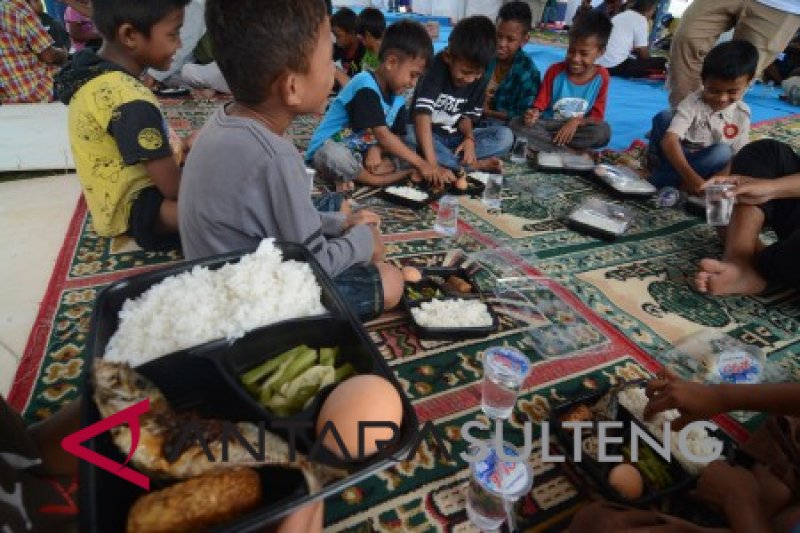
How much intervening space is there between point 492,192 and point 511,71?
59.7 inches

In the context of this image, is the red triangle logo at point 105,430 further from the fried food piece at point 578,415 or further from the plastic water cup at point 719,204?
the plastic water cup at point 719,204

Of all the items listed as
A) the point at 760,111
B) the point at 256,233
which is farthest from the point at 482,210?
the point at 760,111

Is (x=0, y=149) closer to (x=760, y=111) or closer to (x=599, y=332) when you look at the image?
(x=599, y=332)

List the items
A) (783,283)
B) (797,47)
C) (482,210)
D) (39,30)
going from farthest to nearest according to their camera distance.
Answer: (797,47), (39,30), (482,210), (783,283)

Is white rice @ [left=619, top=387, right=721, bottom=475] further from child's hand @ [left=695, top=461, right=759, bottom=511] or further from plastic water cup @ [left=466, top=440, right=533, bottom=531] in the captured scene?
plastic water cup @ [left=466, top=440, right=533, bottom=531]

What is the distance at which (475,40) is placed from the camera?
2.76 meters

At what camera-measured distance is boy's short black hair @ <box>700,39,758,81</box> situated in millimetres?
2398

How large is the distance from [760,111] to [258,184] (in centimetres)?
649

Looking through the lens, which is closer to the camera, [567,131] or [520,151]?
[567,131]

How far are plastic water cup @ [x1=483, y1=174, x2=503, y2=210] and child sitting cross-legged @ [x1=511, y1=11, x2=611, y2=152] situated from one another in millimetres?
975

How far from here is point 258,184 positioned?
1.22 metres

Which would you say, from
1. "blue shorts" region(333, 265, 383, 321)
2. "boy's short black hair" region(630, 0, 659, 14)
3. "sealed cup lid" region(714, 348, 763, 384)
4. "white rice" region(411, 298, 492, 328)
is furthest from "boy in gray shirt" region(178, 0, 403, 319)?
"boy's short black hair" region(630, 0, 659, 14)

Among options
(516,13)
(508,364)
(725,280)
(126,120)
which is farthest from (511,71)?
(508,364)

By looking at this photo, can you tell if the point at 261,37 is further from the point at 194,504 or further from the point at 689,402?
the point at 689,402
